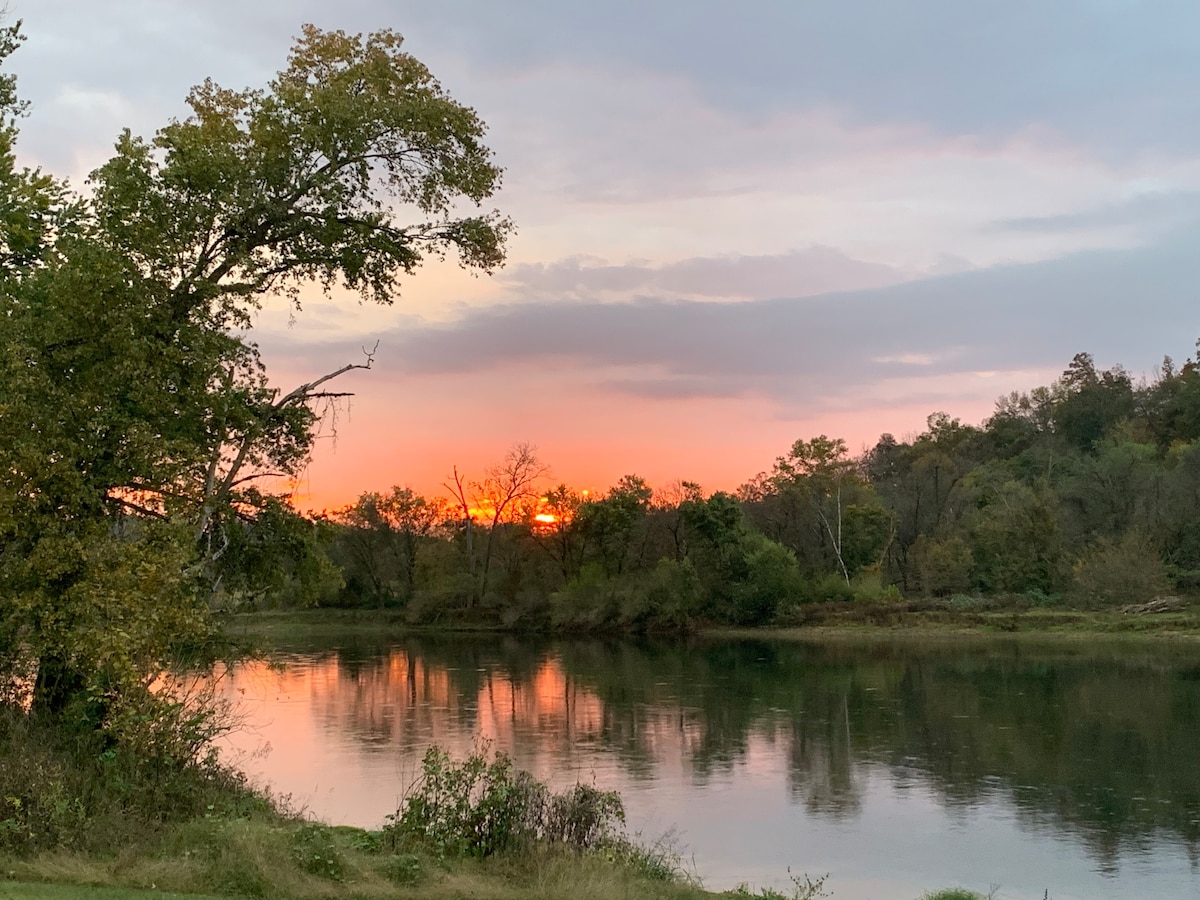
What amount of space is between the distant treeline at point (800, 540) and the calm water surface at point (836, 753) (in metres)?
20.9

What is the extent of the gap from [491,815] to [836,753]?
646 inches

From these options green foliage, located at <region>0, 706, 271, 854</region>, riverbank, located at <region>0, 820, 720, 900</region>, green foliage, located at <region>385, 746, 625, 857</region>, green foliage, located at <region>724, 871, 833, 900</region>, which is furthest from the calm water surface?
riverbank, located at <region>0, 820, 720, 900</region>

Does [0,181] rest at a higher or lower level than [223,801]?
higher

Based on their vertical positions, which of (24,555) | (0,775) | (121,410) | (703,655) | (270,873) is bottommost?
(703,655)

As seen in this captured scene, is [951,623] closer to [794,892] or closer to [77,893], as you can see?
[794,892]

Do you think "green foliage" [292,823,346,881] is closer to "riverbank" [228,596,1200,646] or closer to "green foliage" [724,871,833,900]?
"green foliage" [724,871,833,900]

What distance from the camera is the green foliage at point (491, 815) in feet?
42.8

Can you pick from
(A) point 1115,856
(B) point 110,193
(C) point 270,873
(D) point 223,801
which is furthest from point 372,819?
(A) point 1115,856

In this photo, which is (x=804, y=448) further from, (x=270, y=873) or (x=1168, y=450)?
(x=270, y=873)

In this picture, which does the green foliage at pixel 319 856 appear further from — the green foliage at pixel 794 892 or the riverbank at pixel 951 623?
the riverbank at pixel 951 623

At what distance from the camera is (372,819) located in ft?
63.2

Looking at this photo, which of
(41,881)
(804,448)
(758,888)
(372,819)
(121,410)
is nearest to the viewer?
(41,881)

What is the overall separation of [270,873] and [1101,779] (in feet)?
63.2

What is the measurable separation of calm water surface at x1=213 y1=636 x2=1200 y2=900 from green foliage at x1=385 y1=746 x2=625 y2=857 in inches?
138
